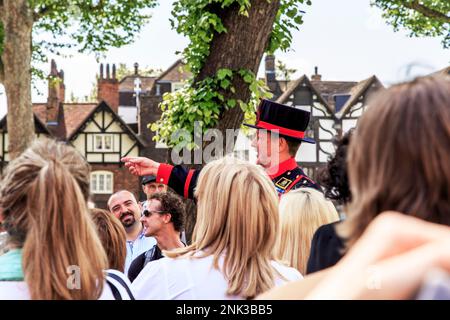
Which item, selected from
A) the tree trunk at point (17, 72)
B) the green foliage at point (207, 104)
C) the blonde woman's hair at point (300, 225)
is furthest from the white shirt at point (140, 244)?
the tree trunk at point (17, 72)

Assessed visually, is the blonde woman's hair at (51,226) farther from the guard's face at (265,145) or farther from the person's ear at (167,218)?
the person's ear at (167,218)

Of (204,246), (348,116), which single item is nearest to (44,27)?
(204,246)

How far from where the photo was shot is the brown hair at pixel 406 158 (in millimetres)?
1165

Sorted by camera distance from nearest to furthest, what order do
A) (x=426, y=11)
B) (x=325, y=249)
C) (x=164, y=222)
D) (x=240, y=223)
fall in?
(x=325, y=249)
(x=240, y=223)
(x=164, y=222)
(x=426, y=11)

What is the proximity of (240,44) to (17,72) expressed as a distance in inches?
284

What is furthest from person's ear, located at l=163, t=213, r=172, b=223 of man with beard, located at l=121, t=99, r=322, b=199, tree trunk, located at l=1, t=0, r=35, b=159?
tree trunk, located at l=1, t=0, r=35, b=159

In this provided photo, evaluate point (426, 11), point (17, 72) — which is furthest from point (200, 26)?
point (426, 11)

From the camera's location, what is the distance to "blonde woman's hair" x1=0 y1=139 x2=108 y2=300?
198cm

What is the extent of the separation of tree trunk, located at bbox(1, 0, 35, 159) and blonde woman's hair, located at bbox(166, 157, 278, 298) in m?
10.7

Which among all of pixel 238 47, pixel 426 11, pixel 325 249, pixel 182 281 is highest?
pixel 426 11

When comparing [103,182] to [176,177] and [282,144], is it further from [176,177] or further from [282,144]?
[176,177]

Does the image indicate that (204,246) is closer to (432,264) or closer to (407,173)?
(407,173)

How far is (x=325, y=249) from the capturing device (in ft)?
8.48

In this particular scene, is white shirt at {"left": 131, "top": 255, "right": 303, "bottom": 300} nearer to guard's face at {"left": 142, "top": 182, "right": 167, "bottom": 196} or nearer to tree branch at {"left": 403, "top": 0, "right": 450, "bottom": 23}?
guard's face at {"left": 142, "top": 182, "right": 167, "bottom": 196}
